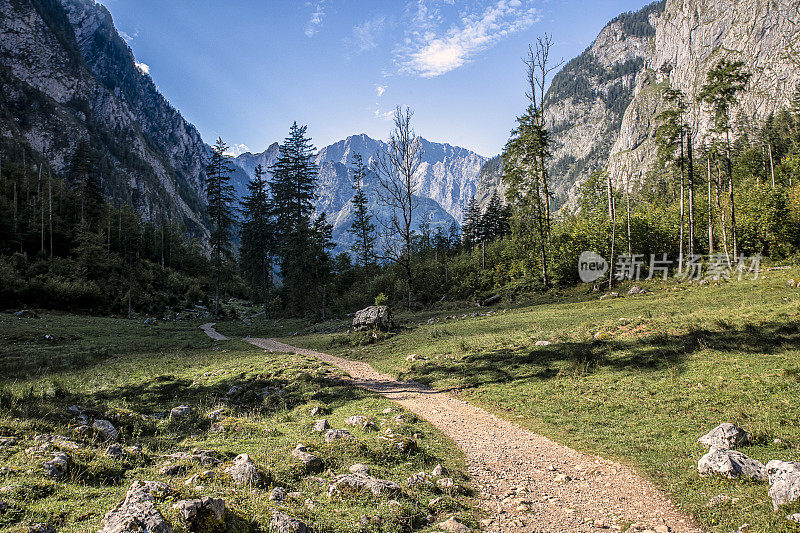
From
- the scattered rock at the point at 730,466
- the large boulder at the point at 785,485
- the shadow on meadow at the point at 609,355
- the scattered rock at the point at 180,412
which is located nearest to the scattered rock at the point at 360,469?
the scattered rock at the point at 730,466

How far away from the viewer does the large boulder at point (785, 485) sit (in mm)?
5066

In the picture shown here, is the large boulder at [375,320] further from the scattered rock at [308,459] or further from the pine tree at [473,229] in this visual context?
the pine tree at [473,229]

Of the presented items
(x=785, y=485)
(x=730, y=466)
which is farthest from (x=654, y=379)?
(x=785, y=485)

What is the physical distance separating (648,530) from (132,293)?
53.1 meters

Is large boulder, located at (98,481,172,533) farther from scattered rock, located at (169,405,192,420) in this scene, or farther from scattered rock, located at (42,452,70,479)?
scattered rock, located at (169,405,192,420)

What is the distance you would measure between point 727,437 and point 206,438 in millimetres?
10907

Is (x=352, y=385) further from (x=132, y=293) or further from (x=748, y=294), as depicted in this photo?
(x=132, y=293)

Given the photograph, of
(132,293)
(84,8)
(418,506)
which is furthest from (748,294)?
(84,8)

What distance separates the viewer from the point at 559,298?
107 feet

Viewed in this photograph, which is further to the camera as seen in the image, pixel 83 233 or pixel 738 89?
pixel 83 233

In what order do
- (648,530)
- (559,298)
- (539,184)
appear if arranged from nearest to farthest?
1. (648,530)
2. (559,298)
3. (539,184)

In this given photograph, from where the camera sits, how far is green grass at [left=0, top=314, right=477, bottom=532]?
185 inches

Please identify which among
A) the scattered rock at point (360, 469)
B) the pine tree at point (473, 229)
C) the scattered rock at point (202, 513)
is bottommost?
the scattered rock at point (360, 469)

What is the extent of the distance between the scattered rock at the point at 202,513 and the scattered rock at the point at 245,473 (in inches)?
60.3
